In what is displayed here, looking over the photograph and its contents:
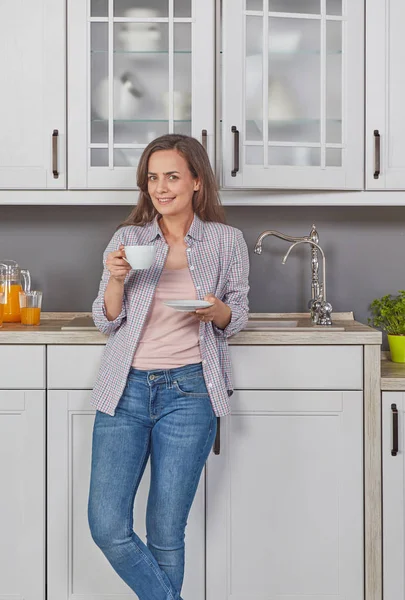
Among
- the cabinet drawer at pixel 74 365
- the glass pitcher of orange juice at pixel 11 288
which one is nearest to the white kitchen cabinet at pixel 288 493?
the cabinet drawer at pixel 74 365

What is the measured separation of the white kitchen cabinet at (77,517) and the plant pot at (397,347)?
80cm

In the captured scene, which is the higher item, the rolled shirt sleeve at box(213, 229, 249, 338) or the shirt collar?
the shirt collar

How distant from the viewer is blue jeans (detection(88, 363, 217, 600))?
177 centimetres

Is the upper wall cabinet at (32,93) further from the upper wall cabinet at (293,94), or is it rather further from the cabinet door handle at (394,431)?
the cabinet door handle at (394,431)

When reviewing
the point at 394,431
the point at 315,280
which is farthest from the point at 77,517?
the point at 315,280

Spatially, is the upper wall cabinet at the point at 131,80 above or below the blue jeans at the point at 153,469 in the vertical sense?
above

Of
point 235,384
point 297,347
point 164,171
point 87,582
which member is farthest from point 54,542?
point 164,171

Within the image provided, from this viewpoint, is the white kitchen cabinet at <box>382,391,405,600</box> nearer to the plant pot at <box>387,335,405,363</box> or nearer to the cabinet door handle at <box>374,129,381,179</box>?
the plant pot at <box>387,335,405,363</box>

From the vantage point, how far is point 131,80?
2301mm

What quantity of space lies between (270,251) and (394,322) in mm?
509

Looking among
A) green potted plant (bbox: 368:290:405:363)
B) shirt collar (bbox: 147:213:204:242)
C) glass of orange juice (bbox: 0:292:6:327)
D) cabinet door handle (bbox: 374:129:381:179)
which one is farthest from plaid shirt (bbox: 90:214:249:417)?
green potted plant (bbox: 368:290:405:363)

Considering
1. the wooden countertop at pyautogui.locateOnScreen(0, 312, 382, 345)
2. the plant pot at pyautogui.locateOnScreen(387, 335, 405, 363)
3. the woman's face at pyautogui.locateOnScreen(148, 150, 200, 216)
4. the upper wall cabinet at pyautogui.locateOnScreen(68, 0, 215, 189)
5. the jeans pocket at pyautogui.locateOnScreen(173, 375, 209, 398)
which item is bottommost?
the jeans pocket at pyautogui.locateOnScreen(173, 375, 209, 398)

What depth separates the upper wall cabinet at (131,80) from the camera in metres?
2.28

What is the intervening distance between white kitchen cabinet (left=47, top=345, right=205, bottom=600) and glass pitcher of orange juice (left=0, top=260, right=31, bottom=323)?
0.41 m
